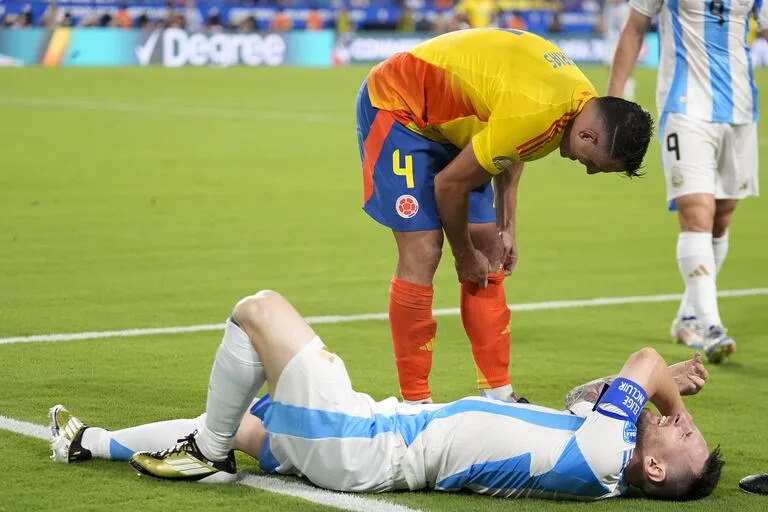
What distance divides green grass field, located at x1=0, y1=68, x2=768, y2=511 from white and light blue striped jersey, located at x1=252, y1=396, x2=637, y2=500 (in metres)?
0.09

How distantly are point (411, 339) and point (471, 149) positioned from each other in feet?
3.20

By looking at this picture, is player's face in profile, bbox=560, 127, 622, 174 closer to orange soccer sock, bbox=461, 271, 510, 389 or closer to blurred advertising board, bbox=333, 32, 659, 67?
orange soccer sock, bbox=461, 271, 510, 389

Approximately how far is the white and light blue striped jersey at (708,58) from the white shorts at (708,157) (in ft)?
0.21

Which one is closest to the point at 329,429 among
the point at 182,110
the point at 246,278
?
the point at 246,278

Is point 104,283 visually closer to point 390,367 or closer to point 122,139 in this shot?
point 390,367

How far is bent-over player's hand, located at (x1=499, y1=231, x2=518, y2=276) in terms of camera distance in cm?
621

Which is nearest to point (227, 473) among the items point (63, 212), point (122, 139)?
point (63, 212)

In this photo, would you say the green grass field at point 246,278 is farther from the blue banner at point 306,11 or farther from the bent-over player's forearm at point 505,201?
the blue banner at point 306,11

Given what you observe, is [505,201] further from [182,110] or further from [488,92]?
[182,110]

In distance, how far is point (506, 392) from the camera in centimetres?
623

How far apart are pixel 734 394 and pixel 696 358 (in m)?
1.62

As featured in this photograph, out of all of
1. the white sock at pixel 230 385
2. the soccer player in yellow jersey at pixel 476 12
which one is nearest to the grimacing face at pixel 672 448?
the white sock at pixel 230 385

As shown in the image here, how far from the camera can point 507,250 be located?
20.5 ft

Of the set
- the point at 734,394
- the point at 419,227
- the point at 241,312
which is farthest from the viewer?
the point at 734,394
